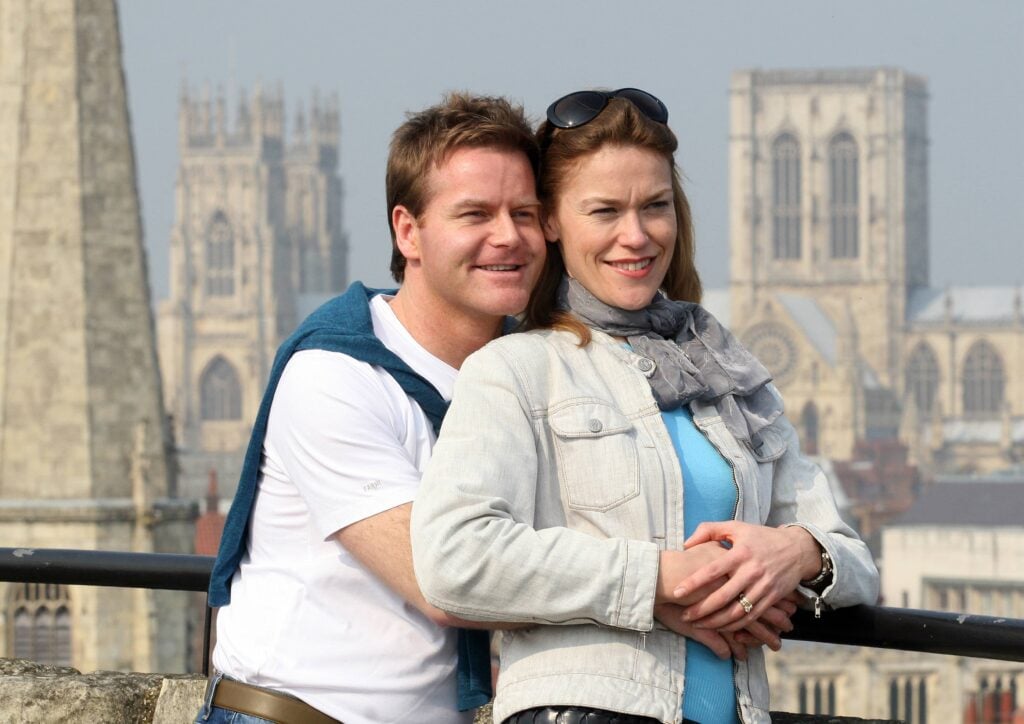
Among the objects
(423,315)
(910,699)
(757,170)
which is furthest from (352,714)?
(757,170)

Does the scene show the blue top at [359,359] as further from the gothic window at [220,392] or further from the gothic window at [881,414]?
the gothic window at [220,392]

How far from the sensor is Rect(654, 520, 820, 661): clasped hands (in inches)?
97.4

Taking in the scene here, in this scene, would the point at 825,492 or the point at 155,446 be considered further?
the point at 155,446

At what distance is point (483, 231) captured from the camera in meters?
2.77

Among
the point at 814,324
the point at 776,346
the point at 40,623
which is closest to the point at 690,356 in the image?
the point at 40,623

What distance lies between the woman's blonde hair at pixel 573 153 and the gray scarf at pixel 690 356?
0.03 metres

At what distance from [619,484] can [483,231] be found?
0.45m

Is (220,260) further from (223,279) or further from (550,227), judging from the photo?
(550,227)

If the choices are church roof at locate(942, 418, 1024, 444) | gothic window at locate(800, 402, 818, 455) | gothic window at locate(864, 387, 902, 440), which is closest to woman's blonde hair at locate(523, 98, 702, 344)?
gothic window at locate(800, 402, 818, 455)

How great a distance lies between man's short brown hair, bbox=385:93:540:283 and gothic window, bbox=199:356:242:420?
97.6 metres

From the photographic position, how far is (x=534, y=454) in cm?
252

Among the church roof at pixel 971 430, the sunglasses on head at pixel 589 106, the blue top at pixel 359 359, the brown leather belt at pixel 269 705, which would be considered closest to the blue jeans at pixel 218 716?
the brown leather belt at pixel 269 705

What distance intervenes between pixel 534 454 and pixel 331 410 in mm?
295

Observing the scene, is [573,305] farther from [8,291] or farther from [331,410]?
[8,291]
